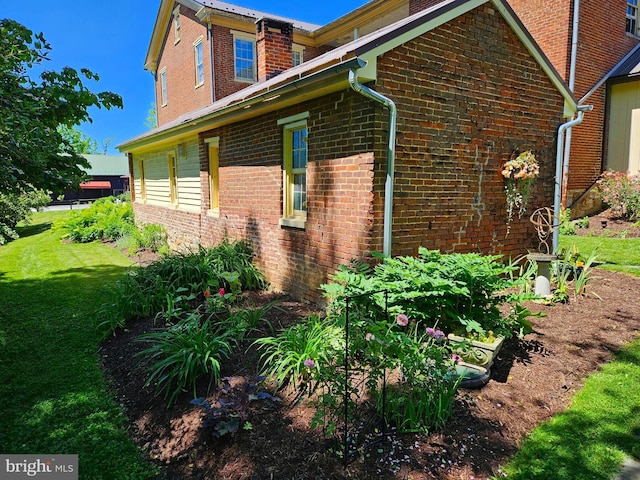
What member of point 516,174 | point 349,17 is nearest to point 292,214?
point 516,174

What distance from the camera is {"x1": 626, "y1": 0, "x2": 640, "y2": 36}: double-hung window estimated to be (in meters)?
14.4

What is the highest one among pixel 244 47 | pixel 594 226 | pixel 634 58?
pixel 244 47

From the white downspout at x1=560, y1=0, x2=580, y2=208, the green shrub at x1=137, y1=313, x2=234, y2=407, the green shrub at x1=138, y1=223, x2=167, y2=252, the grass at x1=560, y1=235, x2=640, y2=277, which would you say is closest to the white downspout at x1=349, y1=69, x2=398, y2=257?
the green shrub at x1=137, y1=313, x2=234, y2=407

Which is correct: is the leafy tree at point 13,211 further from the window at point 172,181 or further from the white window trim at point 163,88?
the white window trim at point 163,88

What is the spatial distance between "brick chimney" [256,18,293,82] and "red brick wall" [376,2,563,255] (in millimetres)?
5860

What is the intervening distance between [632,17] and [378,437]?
18.2 meters

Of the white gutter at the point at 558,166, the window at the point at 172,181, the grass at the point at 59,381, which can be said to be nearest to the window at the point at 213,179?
the grass at the point at 59,381

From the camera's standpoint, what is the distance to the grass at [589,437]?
281cm

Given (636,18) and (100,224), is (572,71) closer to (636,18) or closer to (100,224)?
(636,18)

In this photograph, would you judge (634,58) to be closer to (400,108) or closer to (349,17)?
(349,17)

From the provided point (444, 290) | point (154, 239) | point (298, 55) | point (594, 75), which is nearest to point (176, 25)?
point (298, 55)

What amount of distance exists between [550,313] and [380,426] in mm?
3591

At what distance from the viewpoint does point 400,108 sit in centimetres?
520

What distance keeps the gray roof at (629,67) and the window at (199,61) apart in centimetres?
1515
